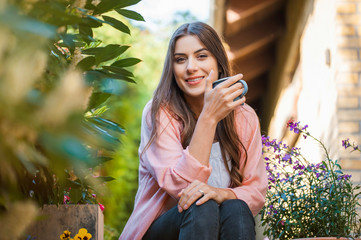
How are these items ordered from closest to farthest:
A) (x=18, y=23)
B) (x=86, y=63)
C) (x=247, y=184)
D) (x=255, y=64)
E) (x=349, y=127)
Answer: (x=18, y=23), (x=86, y=63), (x=247, y=184), (x=349, y=127), (x=255, y=64)

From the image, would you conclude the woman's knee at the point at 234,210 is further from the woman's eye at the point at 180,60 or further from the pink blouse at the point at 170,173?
the woman's eye at the point at 180,60

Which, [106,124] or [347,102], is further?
[347,102]

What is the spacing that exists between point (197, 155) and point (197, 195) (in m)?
0.19

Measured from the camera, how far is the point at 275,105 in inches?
225

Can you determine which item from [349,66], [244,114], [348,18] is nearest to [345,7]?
[348,18]

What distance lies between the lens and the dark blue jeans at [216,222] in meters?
1.53

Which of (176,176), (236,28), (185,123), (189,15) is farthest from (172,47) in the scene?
(189,15)

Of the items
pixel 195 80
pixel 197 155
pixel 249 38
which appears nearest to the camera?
pixel 197 155

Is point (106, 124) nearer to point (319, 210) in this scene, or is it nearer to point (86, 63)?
point (86, 63)

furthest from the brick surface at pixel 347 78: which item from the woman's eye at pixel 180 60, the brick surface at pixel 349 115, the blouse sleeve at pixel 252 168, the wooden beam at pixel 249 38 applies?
the wooden beam at pixel 249 38

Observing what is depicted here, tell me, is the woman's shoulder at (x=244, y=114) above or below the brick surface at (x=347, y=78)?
below

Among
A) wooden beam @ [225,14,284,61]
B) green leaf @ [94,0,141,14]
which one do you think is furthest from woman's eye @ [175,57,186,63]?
wooden beam @ [225,14,284,61]

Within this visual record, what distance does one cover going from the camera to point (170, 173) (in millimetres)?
1767

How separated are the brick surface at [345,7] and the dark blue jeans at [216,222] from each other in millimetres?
1647
